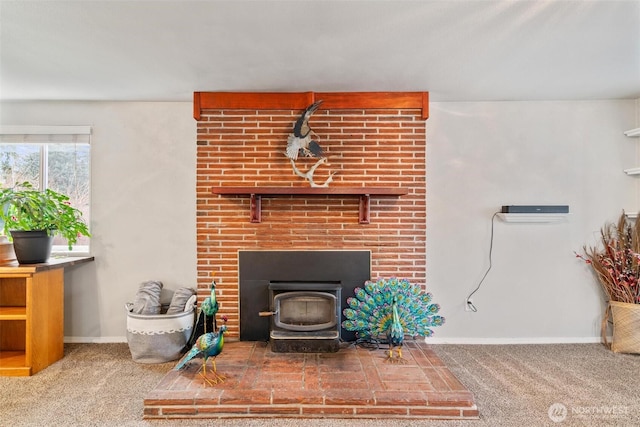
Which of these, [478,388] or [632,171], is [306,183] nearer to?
[478,388]

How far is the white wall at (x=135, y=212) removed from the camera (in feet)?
10.7

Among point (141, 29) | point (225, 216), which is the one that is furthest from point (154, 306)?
point (141, 29)

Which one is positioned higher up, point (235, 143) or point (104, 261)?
point (235, 143)

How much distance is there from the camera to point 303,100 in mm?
3115

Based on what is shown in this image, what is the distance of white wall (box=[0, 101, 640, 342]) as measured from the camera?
10.7 feet

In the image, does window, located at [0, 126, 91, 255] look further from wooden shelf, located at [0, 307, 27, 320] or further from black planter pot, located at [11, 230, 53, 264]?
wooden shelf, located at [0, 307, 27, 320]

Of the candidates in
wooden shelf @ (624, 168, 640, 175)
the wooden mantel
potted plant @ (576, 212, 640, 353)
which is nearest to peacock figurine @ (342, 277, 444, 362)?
the wooden mantel

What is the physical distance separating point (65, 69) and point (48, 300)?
180cm

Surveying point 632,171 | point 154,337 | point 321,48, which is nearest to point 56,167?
point 154,337

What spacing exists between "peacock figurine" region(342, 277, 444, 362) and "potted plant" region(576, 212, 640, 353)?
5.44ft

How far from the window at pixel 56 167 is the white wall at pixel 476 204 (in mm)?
145

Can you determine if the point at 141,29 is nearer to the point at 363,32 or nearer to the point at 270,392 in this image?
the point at 363,32

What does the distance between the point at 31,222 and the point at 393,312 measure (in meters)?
2.87

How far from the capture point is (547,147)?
129 inches
